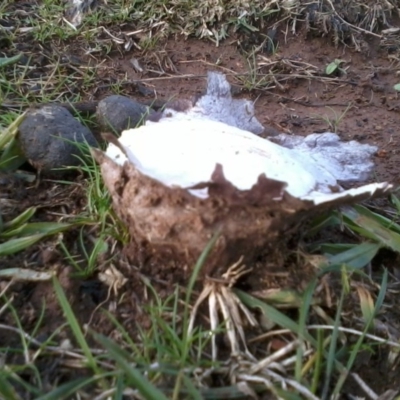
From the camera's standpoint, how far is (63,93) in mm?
2074

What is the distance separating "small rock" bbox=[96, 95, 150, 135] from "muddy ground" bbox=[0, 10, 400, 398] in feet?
0.73

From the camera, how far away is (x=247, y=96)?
2.25 meters

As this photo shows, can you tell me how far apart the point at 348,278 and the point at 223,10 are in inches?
61.1

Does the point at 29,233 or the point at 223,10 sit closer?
the point at 29,233

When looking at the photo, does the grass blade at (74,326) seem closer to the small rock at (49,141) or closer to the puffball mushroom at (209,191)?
the puffball mushroom at (209,191)

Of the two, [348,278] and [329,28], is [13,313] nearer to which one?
[348,278]

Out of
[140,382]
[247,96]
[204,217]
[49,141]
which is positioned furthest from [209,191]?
[247,96]

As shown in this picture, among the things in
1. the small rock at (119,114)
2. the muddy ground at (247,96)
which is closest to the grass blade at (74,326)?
the muddy ground at (247,96)

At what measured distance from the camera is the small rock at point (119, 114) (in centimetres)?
177

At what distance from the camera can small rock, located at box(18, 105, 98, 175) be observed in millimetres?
1610

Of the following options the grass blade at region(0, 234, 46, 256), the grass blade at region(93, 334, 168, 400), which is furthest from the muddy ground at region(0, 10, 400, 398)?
the grass blade at region(93, 334, 168, 400)

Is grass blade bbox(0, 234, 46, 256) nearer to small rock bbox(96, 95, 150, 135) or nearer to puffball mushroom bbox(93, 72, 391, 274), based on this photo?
puffball mushroom bbox(93, 72, 391, 274)

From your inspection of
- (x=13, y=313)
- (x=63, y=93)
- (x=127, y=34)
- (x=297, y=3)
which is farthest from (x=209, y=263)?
(x=297, y=3)

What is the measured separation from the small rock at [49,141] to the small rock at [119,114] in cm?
13
